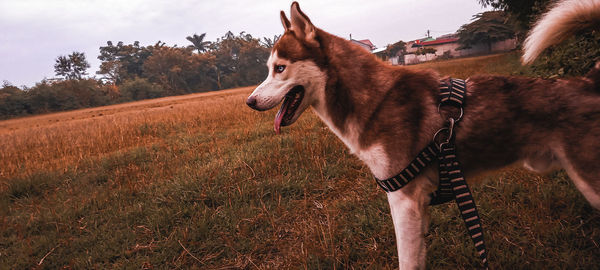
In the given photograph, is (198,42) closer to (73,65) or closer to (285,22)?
(73,65)

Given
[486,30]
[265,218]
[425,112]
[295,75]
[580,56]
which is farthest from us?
[486,30]

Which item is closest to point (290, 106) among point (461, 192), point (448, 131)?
point (448, 131)

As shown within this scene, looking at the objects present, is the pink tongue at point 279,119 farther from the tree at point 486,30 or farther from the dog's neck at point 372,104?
the tree at point 486,30

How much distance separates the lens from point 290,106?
2109 millimetres

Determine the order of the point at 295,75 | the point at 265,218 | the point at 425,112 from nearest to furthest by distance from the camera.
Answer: the point at 425,112 → the point at 295,75 → the point at 265,218

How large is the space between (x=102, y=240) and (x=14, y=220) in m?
1.71

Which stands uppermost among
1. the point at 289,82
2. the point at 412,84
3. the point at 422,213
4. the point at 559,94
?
the point at 289,82

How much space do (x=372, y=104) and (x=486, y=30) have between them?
2250 inches

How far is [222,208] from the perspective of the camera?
3.02 m

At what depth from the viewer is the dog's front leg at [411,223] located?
1.62 metres

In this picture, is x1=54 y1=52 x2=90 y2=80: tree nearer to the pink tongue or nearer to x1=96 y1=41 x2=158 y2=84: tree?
x1=96 y1=41 x2=158 y2=84: tree

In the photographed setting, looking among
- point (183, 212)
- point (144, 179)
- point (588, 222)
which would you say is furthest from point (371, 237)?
point (144, 179)

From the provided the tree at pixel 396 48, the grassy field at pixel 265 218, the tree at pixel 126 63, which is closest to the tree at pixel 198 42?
the tree at pixel 126 63

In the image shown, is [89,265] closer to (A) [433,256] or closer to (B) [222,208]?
(B) [222,208]
